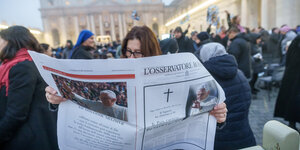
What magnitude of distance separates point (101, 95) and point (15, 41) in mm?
1227

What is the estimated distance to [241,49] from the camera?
13.3ft

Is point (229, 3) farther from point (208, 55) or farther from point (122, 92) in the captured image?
point (122, 92)

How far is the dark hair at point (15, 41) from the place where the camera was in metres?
1.46

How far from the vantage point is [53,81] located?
0.77 m

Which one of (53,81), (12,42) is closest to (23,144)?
(12,42)

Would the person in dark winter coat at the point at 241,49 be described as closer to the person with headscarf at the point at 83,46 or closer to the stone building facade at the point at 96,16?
the person with headscarf at the point at 83,46

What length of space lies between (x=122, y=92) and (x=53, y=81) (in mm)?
312

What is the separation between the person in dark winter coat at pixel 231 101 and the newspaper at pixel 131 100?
853 mm

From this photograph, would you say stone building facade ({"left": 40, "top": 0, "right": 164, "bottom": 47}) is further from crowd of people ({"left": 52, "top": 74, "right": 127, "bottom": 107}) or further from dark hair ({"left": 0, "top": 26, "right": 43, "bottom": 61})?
crowd of people ({"left": 52, "top": 74, "right": 127, "bottom": 107})

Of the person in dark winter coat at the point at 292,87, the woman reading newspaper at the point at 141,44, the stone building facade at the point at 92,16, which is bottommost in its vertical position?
the person in dark winter coat at the point at 292,87

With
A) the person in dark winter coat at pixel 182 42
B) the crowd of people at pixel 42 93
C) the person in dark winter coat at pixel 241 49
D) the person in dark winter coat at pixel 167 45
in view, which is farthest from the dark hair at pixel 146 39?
the person in dark winter coat at pixel 182 42

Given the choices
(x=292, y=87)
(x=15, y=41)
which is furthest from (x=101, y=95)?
(x=292, y=87)

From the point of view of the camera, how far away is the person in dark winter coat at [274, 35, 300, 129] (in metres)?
2.50

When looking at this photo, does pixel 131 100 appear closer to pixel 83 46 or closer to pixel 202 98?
pixel 202 98
